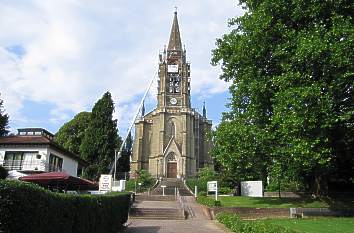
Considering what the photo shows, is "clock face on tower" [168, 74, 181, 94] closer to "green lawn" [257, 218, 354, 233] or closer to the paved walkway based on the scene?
the paved walkway

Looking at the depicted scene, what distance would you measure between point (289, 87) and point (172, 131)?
59.0m

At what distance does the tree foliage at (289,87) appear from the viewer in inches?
833

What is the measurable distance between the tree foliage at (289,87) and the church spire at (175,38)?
63705 mm

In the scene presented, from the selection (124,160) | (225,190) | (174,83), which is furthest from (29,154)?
(174,83)

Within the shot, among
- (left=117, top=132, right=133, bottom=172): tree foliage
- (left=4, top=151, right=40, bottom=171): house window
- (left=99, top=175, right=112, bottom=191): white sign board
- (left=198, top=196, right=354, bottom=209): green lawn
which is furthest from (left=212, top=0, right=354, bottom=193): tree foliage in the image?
(left=117, top=132, right=133, bottom=172): tree foliage

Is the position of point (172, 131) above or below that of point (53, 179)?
above

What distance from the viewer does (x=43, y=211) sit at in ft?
24.3

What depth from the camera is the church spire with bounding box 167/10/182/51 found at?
3602 inches

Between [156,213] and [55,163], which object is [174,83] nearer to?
[55,163]

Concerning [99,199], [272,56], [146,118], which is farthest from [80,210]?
[146,118]

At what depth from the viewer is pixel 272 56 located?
24.6 meters

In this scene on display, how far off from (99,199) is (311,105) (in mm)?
12640

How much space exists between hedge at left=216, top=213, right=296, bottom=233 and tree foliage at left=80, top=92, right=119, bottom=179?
38155mm

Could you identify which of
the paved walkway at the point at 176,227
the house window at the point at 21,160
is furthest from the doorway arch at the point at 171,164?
the paved walkway at the point at 176,227
